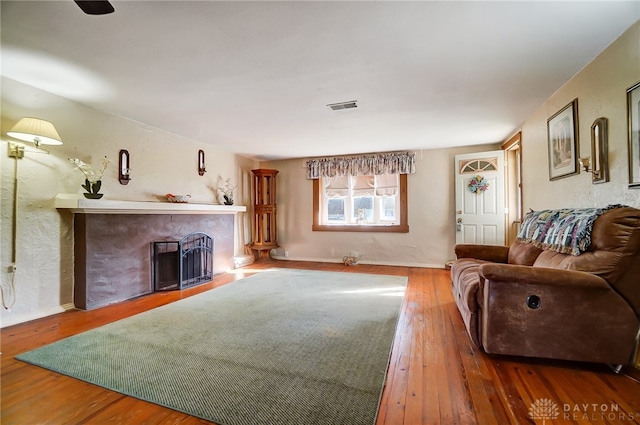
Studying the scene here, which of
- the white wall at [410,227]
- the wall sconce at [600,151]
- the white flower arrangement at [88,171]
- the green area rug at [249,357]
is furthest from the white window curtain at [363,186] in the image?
the white flower arrangement at [88,171]

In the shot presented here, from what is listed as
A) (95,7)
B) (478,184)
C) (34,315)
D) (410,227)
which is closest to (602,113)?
(478,184)

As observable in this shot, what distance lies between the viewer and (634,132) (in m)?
1.79

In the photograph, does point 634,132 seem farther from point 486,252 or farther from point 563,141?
point 486,252

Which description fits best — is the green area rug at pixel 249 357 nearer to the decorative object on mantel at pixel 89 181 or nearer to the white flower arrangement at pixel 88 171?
the decorative object on mantel at pixel 89 181

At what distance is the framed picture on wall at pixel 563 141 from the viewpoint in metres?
2.48

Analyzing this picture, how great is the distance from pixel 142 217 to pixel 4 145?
140 cm

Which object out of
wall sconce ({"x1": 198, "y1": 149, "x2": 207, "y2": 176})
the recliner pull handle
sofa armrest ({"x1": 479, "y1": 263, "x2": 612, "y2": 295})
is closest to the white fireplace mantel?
wall sconce ({"x1": 198, "y1": 149, "x2": 207, "y2": 176})

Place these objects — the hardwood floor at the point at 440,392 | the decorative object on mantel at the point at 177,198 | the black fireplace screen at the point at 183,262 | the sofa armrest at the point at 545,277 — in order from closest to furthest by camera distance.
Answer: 1. the hardwood floor at the point at 440,392
2. the sofa armrest at the point at 545,277
3. the black fireplace screen at the point at 183,262
4. the decorative object on mantel at the point at 177,198

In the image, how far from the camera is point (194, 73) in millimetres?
2391

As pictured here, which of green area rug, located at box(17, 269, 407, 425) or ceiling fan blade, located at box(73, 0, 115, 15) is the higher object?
ceiling fan blade, located at box(73, 0, 115, 15)

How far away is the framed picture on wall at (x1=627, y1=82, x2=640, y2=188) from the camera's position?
1.76m

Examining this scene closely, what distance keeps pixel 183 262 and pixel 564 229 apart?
4401 millimetres

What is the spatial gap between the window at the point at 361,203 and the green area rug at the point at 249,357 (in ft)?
8.10

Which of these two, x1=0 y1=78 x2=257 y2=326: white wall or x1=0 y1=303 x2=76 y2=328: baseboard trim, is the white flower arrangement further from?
x1=0 y1=303 x2=76 y2=328: baseboard trim
